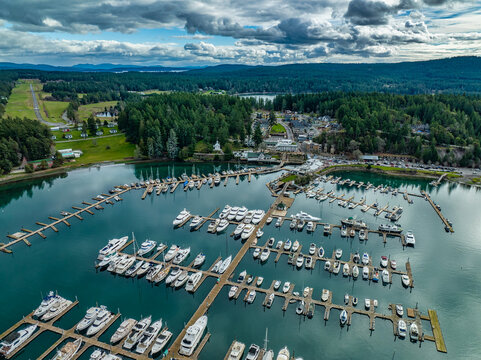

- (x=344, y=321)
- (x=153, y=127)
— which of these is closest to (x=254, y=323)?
(x=344, y=321)

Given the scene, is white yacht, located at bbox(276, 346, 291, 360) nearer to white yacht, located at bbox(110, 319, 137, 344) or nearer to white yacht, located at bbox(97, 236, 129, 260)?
white yacht, located at bbox(110, 319, 137, 344)

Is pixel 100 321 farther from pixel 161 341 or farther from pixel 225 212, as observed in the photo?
pixel 225 212

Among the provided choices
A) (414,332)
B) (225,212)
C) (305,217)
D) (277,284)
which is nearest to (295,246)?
(277,284)

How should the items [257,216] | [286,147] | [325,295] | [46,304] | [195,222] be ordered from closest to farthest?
1. [46,304]
2. [325,295]
3. [195,222]
4. [257,216]
5. [286,147]

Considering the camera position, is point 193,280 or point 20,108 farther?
point 20,108

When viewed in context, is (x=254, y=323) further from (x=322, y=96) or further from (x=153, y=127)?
(x=322, y=96)

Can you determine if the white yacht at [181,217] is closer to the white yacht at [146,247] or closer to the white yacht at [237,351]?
the white yacht at [146,247]

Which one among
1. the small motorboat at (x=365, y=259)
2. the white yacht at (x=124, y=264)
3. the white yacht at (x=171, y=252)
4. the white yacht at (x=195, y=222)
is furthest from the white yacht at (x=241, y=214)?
the small motorboat at (x=365, y=259)

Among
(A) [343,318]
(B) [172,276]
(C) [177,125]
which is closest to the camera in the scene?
(A) [343,318]
